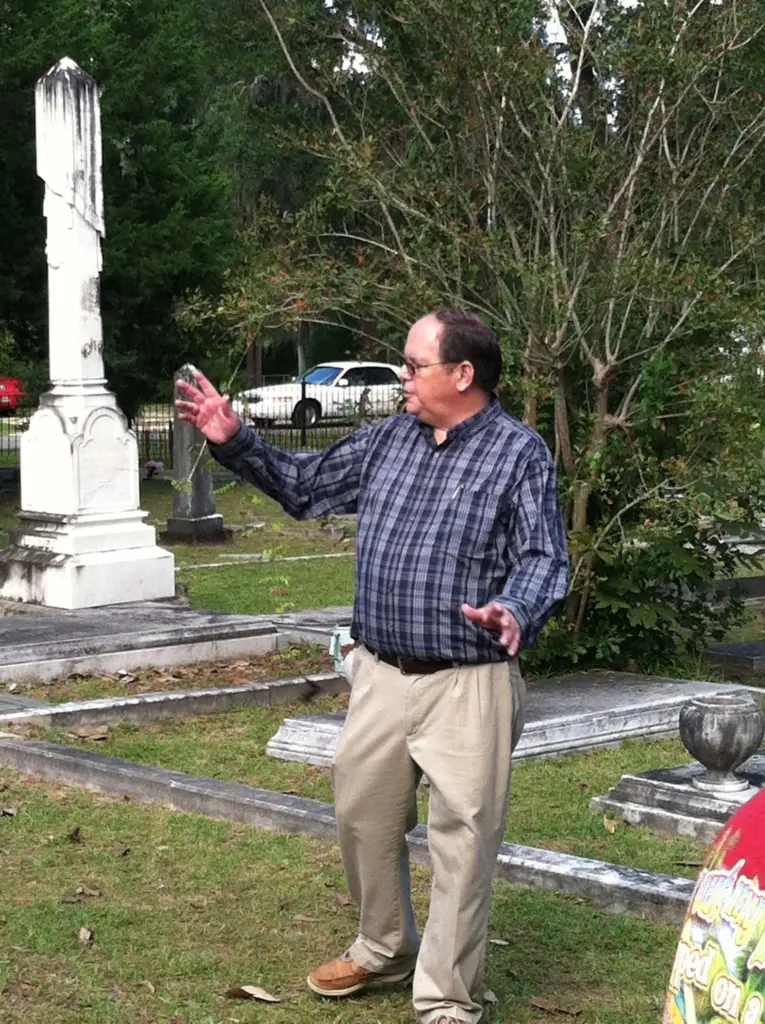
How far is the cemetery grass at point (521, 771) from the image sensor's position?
7.05 metres

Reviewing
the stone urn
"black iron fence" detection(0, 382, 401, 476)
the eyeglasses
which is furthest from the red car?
the eyeglasses

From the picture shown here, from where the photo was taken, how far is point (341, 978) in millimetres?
5250

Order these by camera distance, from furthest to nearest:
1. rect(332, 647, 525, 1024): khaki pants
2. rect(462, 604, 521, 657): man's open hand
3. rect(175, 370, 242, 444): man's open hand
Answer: rect(175, 370, 242, 444): man's open hand
rect(332, 647, 525, 1024): khaki pants
rect(462, 604, 521, 657): man's open hand

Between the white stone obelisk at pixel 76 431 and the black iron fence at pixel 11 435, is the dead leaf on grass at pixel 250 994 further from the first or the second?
the black iron fence at pixel 11 435

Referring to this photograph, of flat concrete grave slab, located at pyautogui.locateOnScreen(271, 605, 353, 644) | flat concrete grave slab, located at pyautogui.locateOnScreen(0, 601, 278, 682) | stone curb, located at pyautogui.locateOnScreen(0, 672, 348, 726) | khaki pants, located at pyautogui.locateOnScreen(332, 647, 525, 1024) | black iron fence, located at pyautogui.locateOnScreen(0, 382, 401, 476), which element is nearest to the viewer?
khaki pants, located at pyautogui.locateOnScreen(332, 647, 525, 1024)

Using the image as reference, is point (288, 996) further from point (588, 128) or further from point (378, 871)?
point (588, 128)

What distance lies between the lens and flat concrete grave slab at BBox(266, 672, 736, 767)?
8.53 meters

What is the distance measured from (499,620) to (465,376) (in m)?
0.77

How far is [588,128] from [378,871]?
20.1 feet

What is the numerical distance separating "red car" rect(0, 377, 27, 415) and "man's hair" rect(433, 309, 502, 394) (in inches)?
848

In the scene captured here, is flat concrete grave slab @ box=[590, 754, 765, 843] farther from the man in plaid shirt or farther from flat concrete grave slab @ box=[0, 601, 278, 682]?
flat concrete grave slab @ box=[0, 601, 278, 682]

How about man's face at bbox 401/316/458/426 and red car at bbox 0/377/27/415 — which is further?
red car at bbox 0/377/27/415

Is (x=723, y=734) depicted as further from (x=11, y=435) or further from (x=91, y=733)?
(x=11, y=435)

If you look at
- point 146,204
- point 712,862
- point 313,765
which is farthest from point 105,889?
point 146,204
